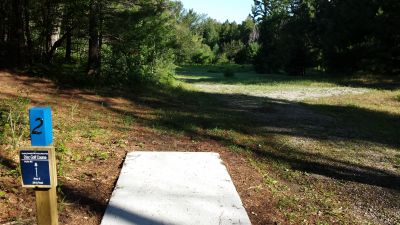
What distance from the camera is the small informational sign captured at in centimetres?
248

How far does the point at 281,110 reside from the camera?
1241cm

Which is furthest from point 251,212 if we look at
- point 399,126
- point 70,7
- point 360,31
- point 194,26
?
point 194,26

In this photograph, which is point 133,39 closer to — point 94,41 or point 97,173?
point 94,41

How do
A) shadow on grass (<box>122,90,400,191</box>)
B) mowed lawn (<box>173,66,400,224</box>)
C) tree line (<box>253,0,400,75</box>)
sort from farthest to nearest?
tree line (<box>253,0,400,75</box>) → shadow on grass (<box>122,90,400,191</box>) → mowed lawn (<box>173,66,400,224</box>)

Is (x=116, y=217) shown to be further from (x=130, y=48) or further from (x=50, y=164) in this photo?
(x=130, y=48)

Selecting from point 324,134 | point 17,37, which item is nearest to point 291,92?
point 324,134

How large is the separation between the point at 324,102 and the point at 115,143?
1035 cm

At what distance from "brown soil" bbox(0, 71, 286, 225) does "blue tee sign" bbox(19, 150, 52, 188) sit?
117 centimetres

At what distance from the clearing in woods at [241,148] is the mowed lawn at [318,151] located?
2cm

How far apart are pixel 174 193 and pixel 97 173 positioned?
109 cm

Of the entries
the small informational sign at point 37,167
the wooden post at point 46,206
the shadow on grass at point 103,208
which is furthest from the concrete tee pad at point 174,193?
the small informational sign at point 37,167

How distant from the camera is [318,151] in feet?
23.6

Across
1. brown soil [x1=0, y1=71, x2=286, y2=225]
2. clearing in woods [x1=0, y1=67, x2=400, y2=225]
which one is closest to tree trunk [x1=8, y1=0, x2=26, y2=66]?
clearing in woods [x1=0, y1=67, x2=400, y2=225]

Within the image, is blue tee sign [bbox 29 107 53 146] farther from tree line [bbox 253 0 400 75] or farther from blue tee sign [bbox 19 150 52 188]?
tree line [bbox 253 0 400 75]
